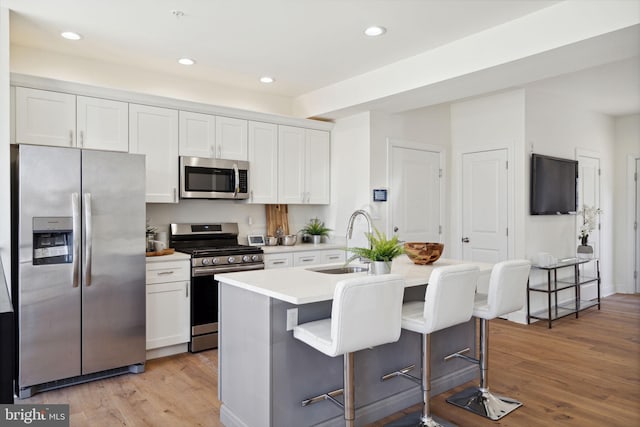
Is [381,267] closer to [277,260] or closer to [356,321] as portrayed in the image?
[356,321]

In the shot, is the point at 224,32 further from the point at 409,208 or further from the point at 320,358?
the point at 409,208

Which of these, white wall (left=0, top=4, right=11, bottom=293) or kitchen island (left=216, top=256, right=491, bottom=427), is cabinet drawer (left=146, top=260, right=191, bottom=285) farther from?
kitchen island (left=216, top=256, right=491, bottom=427)

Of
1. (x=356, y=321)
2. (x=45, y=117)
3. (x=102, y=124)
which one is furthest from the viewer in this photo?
(x=102, y=124)

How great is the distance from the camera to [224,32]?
3.44 m

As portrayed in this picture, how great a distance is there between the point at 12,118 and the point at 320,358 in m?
3.03

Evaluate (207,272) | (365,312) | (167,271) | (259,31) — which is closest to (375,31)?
(259,31)

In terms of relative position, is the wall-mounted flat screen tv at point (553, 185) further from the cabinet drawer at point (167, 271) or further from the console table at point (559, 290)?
the cabinet drawer at point (167, 271)

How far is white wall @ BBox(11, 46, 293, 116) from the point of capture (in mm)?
3783

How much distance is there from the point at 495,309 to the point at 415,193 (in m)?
2.81

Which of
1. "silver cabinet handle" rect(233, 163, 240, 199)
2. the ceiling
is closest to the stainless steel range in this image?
"silver cabinet handle" rect(233, 163, 240, 199)

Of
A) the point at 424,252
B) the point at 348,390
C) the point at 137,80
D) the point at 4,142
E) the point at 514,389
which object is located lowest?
the point at 514,389

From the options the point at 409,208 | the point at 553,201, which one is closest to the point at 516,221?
the point at 553,201

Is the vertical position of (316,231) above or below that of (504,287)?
above

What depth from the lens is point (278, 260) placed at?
4562 millimetres
